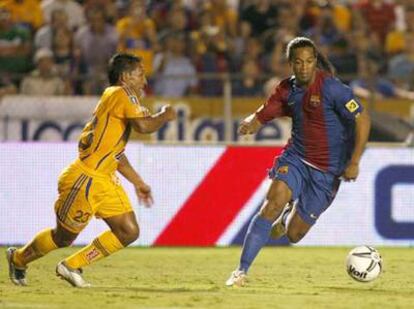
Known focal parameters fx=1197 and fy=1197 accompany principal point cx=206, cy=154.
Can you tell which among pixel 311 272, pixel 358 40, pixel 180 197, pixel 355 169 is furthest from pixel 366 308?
pixel 358 40

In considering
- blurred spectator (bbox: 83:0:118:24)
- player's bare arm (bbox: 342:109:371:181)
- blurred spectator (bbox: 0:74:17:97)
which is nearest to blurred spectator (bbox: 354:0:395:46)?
blurred spectator (bbox: 83:0:118:24)

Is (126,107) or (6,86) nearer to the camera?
(126,107)

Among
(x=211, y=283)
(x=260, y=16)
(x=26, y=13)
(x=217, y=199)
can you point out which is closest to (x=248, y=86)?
(x=217, y=199)

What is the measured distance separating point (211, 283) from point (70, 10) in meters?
9.26

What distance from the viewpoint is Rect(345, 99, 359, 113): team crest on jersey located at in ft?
33.3

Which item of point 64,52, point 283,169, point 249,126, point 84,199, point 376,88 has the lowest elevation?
point 376,88

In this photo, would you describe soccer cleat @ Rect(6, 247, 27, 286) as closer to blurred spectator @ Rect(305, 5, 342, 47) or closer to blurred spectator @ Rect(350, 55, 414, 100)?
blurred spectator @ Rect(350, 55, 414, 100)

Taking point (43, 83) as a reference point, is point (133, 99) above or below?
above

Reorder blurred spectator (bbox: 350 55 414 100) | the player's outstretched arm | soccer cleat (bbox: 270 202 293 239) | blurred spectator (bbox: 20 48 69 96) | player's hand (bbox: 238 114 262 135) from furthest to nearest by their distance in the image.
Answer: blurred spectator (bbox: 20 48 69 96) < blurred spectator (bbox: 350 55 414 100) < soccer cleat (bbox: 270 202 293 239) < player's hand (bbox: 238 114 262 135) < the player's outstretched arm

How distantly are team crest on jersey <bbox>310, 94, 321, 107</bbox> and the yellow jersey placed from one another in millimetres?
1457

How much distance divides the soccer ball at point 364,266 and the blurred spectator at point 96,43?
776 centimetres

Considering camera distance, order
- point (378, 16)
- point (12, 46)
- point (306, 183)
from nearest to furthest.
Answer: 1. point (306, 183)
2. point (12, 46)
3. point (378, 16)

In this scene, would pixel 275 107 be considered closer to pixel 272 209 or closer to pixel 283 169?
pixel 283 169

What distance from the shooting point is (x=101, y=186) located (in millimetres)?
10070
